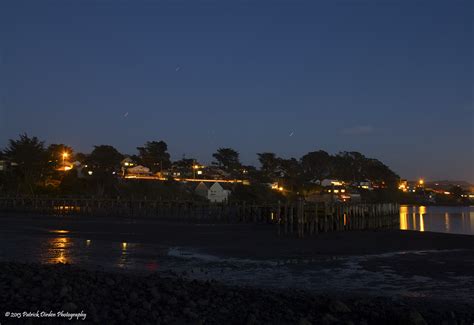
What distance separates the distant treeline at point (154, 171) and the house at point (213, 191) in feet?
7.20

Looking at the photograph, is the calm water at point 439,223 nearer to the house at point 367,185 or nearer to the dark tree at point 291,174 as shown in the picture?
the dark tree at point 291,174

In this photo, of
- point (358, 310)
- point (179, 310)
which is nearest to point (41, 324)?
point (179, 310)

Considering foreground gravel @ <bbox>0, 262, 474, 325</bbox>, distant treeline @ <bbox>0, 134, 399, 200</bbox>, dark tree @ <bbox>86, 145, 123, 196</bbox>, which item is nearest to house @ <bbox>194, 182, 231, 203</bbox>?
distant treeline @ <bbox>0, 134, 399, 200</bbox>

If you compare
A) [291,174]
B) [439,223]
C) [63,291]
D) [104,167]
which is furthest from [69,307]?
[291,174]

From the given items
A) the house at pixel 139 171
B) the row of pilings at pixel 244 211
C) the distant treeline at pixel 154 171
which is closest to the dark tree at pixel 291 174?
the distant treeline at pixel 154 171

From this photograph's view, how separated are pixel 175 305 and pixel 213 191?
82509 mm

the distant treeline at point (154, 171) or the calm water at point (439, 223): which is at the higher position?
the distant treeline at point (154, 171)

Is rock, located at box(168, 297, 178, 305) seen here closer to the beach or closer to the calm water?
the beach

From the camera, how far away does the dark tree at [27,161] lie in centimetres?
6838

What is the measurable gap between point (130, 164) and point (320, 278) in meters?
101

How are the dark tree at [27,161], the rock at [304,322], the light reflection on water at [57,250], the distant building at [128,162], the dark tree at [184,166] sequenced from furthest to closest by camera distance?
the dark tree at [184,166]
the distant building at [128,162]
the dark tree at [27,161]
the light reflection on water at [57,250]
the rock at [304,322]

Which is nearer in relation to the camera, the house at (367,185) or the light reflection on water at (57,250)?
the light reflection on water at (57,250)

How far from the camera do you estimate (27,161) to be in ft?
226

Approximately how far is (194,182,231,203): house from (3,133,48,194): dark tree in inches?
1224
